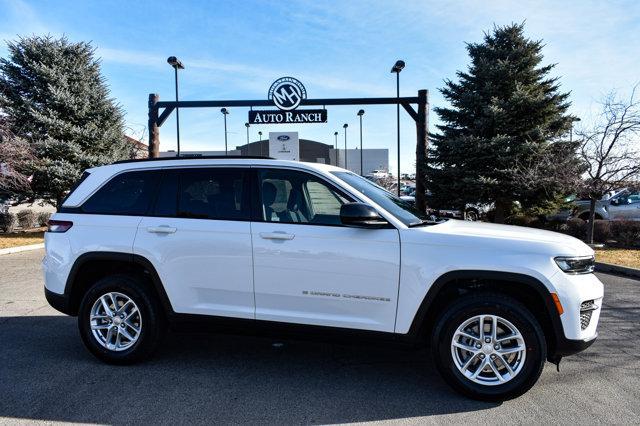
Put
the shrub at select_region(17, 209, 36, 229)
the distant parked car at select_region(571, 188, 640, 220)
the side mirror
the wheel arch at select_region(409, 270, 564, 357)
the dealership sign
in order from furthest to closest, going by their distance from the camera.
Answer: the shrub at select_region(17, 209, 36, 229), the distant parked car at select_region(571, 188, 640, 220), the dealership sign, the side mirror, the wheel arch at select_region(409, 270, 564, 357)

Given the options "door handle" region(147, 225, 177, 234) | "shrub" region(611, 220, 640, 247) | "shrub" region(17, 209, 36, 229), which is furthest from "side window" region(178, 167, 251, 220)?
"shrub" region(17, 209, 36, 229)

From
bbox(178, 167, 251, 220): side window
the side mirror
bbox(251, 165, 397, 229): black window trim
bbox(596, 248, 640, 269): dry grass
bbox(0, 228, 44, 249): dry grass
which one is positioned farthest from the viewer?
bbox(0, 228, 44, 249): dry grass

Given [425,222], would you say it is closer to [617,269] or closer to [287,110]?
[617,269]

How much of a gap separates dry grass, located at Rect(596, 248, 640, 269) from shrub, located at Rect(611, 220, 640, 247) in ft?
3.74

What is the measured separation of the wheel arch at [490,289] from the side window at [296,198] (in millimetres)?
1033

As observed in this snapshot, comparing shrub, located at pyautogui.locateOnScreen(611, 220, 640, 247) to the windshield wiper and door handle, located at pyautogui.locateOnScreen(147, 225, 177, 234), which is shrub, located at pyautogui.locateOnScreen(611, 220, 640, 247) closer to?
the windshield wiper

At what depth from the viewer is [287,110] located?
15.2m

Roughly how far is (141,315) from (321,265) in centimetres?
177

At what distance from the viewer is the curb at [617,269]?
8908mm

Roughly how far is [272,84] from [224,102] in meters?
1.55

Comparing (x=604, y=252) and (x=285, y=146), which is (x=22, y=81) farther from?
(x=604, y=252)

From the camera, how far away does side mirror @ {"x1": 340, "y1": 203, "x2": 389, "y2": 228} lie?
3829mm

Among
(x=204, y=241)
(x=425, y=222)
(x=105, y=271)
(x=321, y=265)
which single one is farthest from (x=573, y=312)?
(x=105, y=271)

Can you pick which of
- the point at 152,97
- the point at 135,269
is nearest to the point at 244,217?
the point at 135,269
